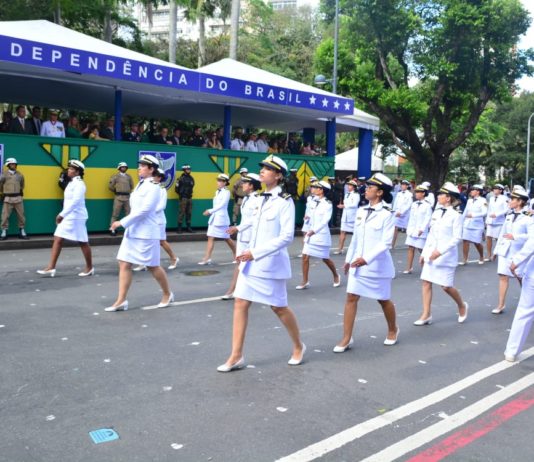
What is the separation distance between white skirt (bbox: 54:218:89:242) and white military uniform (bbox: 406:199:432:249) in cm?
637

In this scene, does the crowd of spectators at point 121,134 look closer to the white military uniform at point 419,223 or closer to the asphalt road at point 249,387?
the asphalt road at point 249,387

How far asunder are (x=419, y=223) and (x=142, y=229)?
23.6 ft

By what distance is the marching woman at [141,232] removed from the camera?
7867 millimetres

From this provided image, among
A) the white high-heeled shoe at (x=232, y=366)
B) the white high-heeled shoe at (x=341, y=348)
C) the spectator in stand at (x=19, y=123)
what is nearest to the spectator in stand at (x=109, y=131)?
the spectator in stand at (x=19, y=123)

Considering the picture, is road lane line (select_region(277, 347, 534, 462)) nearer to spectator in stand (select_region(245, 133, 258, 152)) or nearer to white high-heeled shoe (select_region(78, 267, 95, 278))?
white high-heeled shoe (select_region(78, 267, 95, 278))

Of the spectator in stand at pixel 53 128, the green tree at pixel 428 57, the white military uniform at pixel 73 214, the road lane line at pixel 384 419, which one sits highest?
the green tree at pixel 428 57

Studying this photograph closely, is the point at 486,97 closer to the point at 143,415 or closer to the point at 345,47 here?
the point at 345,47

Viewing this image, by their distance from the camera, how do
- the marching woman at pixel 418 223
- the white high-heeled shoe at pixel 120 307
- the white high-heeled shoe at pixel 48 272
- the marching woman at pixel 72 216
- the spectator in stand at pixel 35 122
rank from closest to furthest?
the white high-heeled shoe at pixel 120 307
the marching woman at pixel 72 216
the white high-heeled shoe at pixel 48 272
the marching woman at pixel 418 223
the spectator in stand at pixel 35 122

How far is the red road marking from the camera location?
417cm

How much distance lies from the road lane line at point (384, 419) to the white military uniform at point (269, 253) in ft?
4.83

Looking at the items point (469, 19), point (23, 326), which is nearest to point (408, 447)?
point (23, 326)

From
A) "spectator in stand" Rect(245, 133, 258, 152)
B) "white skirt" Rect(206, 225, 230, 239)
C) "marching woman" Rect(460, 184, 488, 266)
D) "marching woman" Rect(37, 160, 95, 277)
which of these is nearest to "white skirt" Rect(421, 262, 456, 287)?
"white skirt" Rect(206, 225, 230, 239)

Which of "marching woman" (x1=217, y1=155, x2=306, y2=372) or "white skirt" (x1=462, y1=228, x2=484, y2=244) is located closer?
"marching woman" (x1=217, y1=155, x2=306, y2=372)

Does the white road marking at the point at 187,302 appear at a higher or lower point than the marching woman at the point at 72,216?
lower
